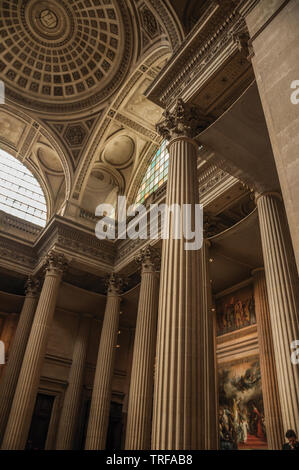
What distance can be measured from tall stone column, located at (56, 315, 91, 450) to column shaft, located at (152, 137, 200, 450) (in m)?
10.9

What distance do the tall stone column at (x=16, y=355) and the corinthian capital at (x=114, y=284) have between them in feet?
10.1

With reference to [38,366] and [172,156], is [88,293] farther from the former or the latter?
[172,156]

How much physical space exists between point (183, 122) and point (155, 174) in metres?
8.09

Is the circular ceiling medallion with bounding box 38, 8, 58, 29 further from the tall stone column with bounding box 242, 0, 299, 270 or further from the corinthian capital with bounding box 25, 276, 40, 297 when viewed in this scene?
the tall stone column with bounding box 242, 0, 299, 270

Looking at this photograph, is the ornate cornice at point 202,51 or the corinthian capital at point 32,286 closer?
the ornate cornice at point 202,51

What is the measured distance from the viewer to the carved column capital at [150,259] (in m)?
11.2

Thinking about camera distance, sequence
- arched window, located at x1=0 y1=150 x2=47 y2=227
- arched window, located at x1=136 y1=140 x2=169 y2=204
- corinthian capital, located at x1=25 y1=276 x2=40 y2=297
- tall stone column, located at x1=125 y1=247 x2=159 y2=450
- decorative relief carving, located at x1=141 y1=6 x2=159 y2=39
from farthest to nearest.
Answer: arched window, located at x1=0 y1=150 x2=47 y2=227
arched window, located at x1=136 y1=140 x2=169 y2=204
corinthian capital, located at x1=25 y1=276 x2=40 y2=297
decorative relief carving, located at x1=141 y1=6 x2=159 y2=39
tall stone column, located at x1=125 y1=247 x2=159 y2=450

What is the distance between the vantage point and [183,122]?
684 cm

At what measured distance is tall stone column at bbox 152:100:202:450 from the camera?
14.1 feet

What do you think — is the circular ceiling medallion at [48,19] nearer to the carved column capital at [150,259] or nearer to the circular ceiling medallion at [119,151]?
the circular ceiling medallion at [119,151]

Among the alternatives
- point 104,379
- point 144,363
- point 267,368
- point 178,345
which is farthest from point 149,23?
point 104,379

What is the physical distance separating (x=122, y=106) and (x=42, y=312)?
27.9 ft

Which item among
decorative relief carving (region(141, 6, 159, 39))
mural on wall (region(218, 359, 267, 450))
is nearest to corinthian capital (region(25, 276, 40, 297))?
mural on wall (region(218, 359, 267, 450))

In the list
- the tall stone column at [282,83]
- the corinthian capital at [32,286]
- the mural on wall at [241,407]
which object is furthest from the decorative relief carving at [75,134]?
the tall stone column at [282,83]
